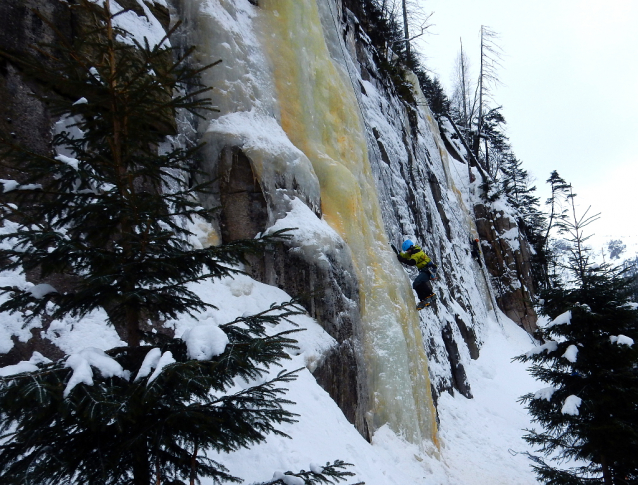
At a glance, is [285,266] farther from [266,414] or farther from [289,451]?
[266,414]

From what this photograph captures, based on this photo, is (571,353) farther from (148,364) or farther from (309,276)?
(148,364)

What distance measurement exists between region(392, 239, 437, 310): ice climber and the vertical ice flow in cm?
43

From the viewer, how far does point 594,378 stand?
6.93m

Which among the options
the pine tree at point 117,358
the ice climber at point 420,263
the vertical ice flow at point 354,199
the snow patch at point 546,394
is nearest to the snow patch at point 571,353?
the snow patch at point 546,394

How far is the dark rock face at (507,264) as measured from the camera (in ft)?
77.9

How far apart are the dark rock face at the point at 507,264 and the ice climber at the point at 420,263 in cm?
1462

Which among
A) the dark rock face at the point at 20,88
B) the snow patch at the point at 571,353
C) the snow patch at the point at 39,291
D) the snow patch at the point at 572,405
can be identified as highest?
the dark rock face at the point at 20,88

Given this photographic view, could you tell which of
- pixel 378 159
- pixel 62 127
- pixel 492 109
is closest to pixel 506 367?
pixel 378 159

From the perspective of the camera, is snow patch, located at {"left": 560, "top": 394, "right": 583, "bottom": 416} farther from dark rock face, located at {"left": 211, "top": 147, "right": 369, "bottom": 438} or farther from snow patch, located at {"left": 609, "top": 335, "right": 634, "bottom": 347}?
dark rock face, located at {"left": 211, "top": 147, "right": 369, "bottom": 438}

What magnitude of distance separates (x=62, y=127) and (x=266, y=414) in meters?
5.02

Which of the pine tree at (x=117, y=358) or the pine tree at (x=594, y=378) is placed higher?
the pine tree at (x=117, y=358)

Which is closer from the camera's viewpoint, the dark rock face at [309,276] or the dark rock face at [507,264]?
the dark rock face at [309,276]

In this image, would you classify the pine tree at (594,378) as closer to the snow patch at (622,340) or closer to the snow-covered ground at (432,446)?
the snow patch at (622,340)

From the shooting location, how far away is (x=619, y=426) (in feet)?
20.7
